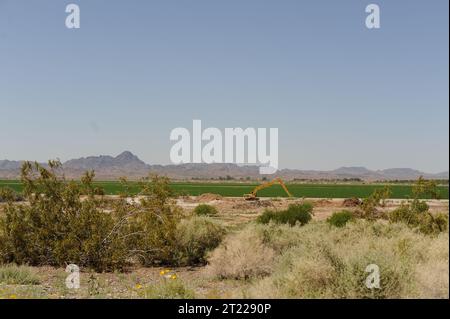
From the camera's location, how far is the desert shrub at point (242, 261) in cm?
1269

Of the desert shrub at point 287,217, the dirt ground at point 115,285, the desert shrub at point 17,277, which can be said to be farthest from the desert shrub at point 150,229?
the desert shrub at point 287,217

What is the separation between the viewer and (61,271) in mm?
14250

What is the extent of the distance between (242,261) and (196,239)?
4.41 meters

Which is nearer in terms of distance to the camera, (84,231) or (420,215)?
(84,231)

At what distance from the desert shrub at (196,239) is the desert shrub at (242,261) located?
281cm

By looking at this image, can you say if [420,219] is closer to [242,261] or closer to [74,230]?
[242,261]

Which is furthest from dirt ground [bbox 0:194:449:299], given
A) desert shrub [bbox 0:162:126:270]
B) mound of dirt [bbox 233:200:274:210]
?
mound of dirt [bbox 233:200:274:210]

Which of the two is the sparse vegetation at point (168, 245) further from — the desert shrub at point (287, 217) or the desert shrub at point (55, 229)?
the desert shrub at point (287, 217)

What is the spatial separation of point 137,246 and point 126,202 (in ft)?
7.14

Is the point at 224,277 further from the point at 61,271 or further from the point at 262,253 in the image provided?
the point at 61,271

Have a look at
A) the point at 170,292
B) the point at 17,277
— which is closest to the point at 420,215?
the point at 170,292

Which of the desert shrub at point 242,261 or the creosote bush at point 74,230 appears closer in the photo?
the desert shrub at point 242,261

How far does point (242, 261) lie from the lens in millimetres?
12773
